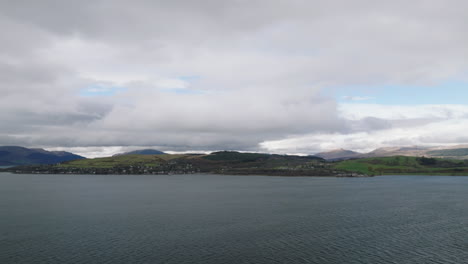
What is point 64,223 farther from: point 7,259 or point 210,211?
point 210,211

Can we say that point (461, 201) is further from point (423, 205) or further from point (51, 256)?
point (51, 256)

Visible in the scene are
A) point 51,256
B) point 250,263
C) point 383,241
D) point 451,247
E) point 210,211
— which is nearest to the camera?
point 250,263

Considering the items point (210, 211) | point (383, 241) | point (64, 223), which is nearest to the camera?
point (383, 241)

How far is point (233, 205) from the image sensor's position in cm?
12456

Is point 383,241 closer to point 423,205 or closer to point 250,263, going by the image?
point 250,263

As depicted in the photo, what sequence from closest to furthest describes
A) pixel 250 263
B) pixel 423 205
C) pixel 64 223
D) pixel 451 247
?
pixel 250 263
pixel 451 247
pixel 64 223
pixel 423 205

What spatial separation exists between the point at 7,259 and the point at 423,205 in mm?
127951

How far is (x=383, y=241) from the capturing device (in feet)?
226

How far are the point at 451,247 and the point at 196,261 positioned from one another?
49895 mm

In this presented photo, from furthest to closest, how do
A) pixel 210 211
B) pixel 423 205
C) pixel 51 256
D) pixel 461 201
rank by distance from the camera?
pixel 461 201 < pixel 423 205 < pixel 210 211 < pixel 51 256

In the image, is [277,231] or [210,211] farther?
[210,211]

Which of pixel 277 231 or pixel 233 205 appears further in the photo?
pixel 233 205

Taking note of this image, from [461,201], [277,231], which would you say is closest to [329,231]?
[277,231]

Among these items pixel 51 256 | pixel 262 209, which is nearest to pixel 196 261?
pixel 51 256
